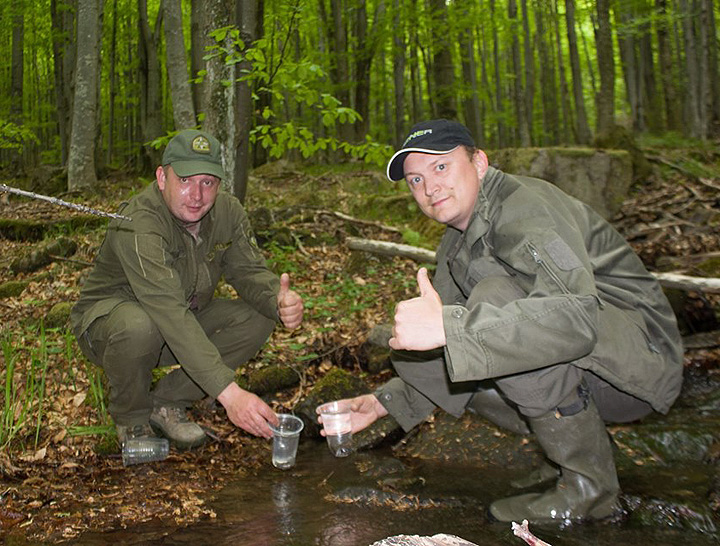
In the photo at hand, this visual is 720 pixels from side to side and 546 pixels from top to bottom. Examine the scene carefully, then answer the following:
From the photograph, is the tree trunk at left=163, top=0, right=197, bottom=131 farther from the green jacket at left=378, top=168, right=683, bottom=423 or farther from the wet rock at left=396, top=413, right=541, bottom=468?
the green jacket at left=378, top=168, right=683, bottom=423

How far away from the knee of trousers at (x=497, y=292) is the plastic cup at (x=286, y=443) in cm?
131

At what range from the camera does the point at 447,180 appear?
264 cm

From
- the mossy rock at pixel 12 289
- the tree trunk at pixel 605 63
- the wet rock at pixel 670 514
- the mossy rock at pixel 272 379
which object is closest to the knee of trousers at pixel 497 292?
the wet rock at pixel 670 514

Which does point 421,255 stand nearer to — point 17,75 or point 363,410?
point 363,410

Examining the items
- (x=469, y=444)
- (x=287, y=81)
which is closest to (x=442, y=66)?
(x=287, y=81)

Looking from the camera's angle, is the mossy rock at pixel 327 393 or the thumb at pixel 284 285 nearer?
the thumb at pixel 284 285

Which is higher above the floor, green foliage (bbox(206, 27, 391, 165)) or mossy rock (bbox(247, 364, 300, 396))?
green foliage (bbox(206, 27, 391, 165))

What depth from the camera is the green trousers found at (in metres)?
3.47

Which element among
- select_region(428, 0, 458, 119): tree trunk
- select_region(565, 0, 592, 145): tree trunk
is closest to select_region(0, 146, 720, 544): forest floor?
select_region(428, 0, 458, 119): tree trunk

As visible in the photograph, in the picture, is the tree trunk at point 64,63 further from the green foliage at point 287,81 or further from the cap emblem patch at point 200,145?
the cap emblem patch at point 200,145

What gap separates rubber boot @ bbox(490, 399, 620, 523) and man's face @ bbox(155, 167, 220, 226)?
235cm

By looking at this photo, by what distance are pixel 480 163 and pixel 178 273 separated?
2100 millimetres

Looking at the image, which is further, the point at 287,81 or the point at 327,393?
the point at 287,81

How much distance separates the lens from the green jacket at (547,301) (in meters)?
2.06
